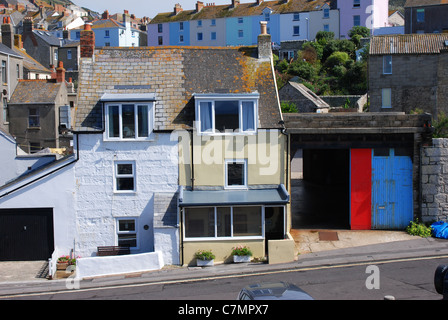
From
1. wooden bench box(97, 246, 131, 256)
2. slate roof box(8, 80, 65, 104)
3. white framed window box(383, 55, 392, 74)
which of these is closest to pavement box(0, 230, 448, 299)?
wooden bench box(97, 246, 131, 256)

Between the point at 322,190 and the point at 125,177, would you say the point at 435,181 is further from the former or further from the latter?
the point at 125,177

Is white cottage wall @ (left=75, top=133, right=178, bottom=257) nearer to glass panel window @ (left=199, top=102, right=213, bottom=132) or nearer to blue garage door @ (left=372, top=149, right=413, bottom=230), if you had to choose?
glass panel window @ (left=199, top=102, right=213, bottom=132)

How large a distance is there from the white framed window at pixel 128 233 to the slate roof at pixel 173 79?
13.6 feet

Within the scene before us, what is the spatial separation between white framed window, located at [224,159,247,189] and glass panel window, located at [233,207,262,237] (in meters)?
1.66

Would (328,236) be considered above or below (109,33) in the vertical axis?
below

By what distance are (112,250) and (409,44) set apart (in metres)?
35.9

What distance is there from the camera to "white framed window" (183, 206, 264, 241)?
73.2 ft

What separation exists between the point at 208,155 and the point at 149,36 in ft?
251

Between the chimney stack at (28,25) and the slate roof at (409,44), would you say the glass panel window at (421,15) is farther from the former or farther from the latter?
the chimney stack at (28,25)

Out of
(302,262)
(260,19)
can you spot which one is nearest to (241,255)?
(302,262)

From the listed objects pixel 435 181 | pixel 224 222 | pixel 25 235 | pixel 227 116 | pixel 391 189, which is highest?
pixel 227 116

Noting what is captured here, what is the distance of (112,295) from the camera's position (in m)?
18.2

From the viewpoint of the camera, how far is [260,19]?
8438 centimetres
